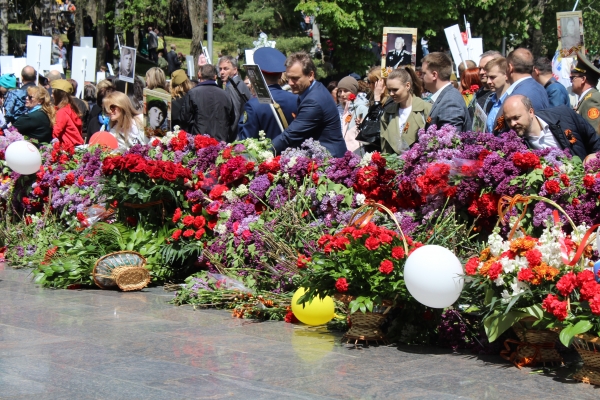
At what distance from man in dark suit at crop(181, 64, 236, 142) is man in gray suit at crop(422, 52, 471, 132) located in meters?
3.08

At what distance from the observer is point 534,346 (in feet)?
19.3

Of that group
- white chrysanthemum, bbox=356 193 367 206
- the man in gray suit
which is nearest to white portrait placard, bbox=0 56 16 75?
the man in gray suit

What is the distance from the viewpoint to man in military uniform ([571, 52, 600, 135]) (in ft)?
31.1

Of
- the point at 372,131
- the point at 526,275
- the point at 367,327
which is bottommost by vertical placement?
the point at 367,327

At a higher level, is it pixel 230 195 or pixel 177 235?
pixel 230 195

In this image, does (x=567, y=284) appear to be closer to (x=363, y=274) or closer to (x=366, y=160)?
(x=363, y=274)

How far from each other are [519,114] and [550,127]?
0.39 m

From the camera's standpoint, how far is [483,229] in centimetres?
706

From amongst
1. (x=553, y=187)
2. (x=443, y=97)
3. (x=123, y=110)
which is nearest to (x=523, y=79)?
(x=443, y=97)

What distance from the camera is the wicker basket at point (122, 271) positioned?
349 inches

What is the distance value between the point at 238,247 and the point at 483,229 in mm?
2280

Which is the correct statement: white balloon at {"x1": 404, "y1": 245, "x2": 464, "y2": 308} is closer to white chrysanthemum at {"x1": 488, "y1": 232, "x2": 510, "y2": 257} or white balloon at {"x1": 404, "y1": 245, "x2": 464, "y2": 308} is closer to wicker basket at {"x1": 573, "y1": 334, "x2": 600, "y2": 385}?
white chrysanthemum at {"x1": 488, "y1": 232, "x2": 510, "y2": 257}

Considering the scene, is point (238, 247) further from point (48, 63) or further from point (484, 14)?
point (484, 14)

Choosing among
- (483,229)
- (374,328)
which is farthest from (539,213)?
(374,328)
